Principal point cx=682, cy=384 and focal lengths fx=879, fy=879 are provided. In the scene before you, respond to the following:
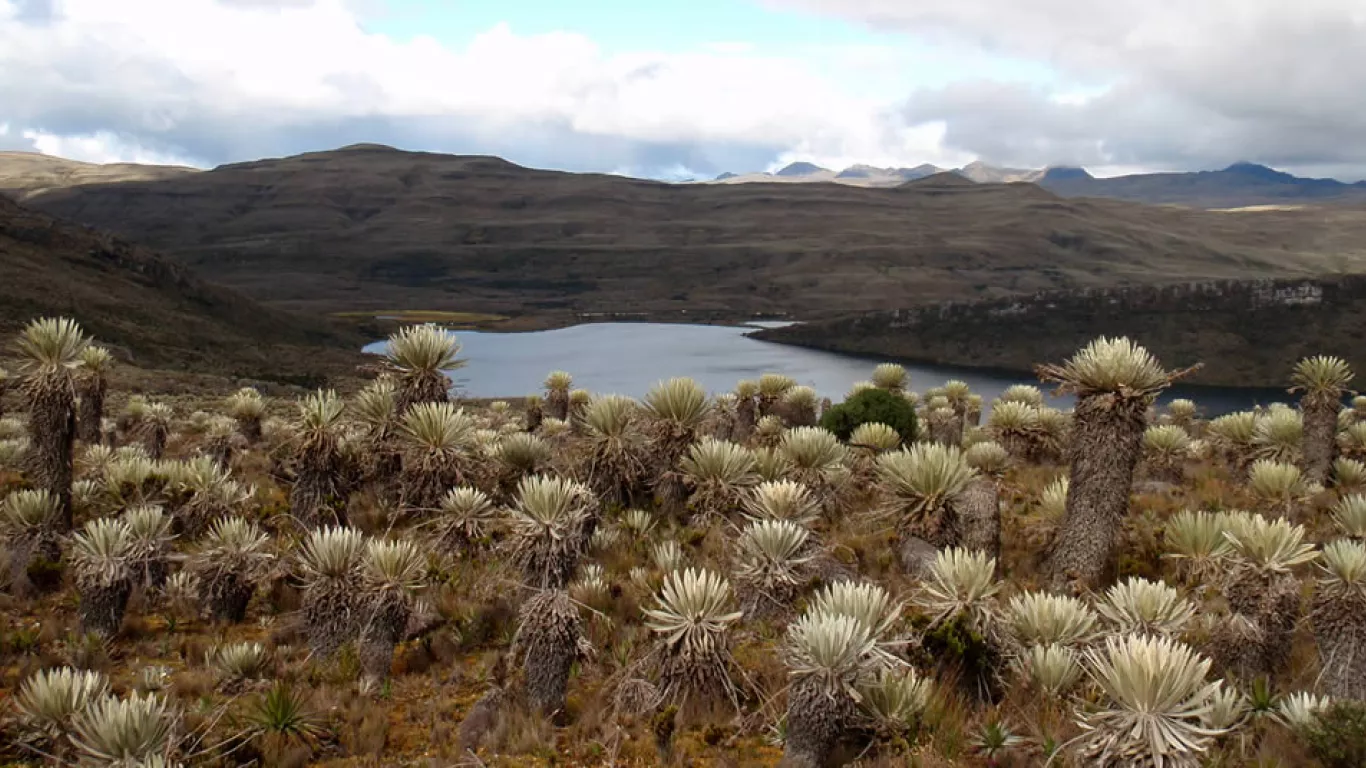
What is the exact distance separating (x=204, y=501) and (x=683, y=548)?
4.83 metres

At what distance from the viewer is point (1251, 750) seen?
5.14 metres

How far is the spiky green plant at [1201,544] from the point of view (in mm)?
7184

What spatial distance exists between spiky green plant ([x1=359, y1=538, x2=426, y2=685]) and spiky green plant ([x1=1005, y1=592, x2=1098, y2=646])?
427cm

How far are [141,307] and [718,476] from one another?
2915 inches

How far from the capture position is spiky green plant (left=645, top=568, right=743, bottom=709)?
5.60 meters

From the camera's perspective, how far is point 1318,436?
11.8 meters

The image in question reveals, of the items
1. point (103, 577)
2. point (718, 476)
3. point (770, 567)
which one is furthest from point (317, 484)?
point (770, 567)

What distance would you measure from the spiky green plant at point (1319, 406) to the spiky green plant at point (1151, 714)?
8816mm

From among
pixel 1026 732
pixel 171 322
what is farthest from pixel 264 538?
pixel 171 322

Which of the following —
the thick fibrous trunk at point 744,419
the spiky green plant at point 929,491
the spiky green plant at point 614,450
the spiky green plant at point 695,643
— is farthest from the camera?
the thick fibrous trunk at point 744,419

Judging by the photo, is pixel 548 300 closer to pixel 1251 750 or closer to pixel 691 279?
pixel 691 279

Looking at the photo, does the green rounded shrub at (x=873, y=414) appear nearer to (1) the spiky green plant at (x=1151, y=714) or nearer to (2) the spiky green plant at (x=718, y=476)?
(2) the spiky green plant at (x=718, y=476)

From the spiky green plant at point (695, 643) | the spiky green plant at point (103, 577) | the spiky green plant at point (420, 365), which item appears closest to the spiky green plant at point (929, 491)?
the spiky green plant at point (695, 643)

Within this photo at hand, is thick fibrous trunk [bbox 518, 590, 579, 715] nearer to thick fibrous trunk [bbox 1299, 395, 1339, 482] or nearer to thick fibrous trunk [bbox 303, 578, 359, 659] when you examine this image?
thick fibrous trunk [bbox 303, 578, 359, 659]
